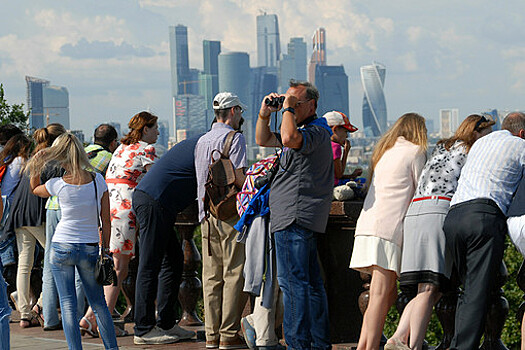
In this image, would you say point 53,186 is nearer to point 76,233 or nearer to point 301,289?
point 76,233

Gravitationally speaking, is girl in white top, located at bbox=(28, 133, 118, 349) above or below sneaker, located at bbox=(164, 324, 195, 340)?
above

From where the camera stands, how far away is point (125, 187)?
729 cm

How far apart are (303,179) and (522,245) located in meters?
1.40

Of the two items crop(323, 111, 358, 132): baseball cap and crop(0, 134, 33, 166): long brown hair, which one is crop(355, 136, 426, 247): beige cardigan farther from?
crop(0, 134, 33, 166): long brown hair

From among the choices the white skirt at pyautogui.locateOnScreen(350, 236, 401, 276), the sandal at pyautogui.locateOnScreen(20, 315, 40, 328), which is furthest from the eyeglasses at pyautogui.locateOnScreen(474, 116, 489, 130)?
the sandal at pyautogui.locateOnScreen(20, 315, 40, 328)

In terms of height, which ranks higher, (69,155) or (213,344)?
(69,155)

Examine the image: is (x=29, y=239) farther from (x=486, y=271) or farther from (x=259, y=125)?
(x=486, y=271)

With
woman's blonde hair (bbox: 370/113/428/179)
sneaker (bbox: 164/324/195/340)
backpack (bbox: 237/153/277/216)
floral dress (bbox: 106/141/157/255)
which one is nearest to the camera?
woman's blonde hair (bbox: 370/113/428/179)

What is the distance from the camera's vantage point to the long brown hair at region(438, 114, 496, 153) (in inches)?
220

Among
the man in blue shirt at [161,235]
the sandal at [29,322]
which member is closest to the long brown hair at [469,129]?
the man in blue shirt at [161,235]

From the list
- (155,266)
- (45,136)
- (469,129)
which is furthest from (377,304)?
(45,136)

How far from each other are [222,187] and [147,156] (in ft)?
3.51

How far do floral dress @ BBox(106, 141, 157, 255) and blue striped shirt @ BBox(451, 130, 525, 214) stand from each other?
9.51ft

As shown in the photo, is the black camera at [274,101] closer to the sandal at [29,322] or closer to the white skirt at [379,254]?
the white skirt at [379,254]
